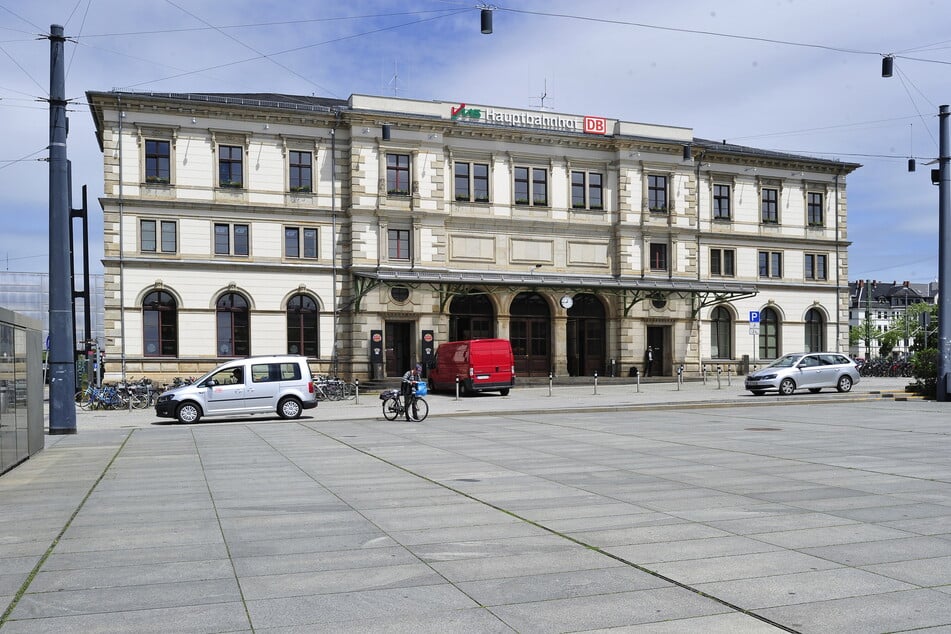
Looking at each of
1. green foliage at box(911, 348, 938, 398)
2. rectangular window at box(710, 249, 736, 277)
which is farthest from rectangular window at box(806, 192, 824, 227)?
green foliage at box(911, 348, 938, 398)

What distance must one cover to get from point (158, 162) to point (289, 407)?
738 inches

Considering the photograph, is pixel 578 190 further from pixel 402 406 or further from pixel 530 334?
pixel 402 406

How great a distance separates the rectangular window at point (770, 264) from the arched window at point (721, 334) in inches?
141

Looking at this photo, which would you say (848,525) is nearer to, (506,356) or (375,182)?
(506,356)

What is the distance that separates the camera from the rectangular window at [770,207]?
173 ft

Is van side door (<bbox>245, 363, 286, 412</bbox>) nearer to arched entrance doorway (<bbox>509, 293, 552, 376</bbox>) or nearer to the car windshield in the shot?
the car windshield

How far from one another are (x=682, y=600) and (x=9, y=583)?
4.90 m

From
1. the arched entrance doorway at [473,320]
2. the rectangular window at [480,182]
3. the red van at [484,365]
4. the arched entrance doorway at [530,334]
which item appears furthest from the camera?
the arched entrance doorway at [530,334]

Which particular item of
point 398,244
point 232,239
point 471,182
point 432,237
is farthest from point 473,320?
point 232,239

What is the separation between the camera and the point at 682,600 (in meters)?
5.95

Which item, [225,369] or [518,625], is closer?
[518,625]

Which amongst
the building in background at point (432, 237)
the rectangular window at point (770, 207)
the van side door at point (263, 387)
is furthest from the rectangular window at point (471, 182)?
the van side door at point (263, 387)

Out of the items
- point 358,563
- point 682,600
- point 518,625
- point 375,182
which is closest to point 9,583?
point 358,563

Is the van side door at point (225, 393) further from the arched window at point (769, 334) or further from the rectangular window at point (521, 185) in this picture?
the arched window at point (769, 334)
